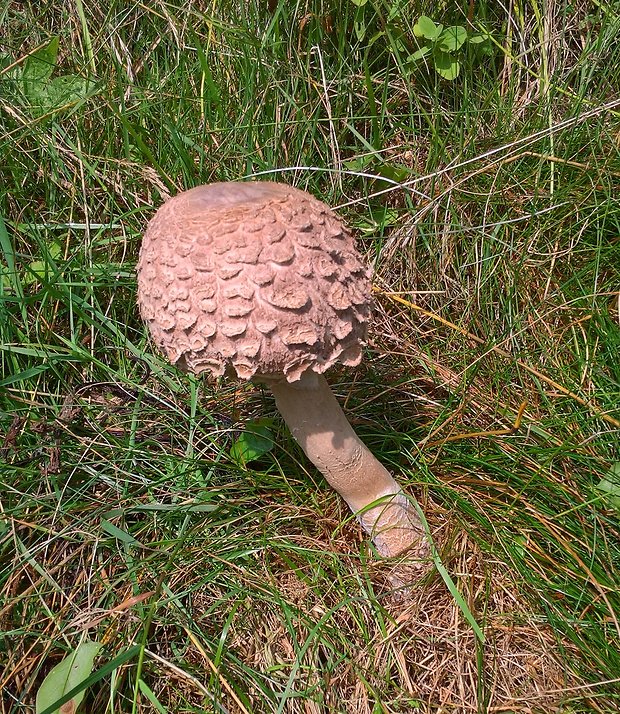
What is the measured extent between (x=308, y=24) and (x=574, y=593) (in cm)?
265

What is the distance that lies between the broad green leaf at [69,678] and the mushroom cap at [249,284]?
→ 3.16 ft

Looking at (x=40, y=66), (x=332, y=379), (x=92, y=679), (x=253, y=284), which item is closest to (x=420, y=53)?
(x=332, y=379)

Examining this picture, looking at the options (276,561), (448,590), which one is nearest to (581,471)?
(448,590)

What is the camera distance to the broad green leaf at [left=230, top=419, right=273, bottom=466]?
8.46 feet

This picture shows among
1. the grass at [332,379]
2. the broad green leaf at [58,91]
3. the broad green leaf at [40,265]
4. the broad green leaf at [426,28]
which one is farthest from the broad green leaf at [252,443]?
the broad green leaf at [426,28]

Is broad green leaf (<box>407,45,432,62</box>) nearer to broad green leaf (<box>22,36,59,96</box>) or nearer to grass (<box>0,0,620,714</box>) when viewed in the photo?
grass (<box>0,0,620,714</box>)

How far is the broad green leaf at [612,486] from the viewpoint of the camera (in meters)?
2.18

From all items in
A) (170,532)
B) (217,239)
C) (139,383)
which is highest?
(217,239)

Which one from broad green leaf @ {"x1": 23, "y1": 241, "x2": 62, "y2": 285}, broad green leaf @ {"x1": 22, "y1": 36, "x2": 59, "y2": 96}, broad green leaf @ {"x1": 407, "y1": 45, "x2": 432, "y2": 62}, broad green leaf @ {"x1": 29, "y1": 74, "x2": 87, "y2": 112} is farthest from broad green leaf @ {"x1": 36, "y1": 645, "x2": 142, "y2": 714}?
broad green leaf @ {"x1": 407, "y1": 45, "x2": 432, "y2": 62}

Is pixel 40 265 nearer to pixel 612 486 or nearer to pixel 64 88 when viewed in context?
pixel 64 88

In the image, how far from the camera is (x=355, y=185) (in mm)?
3156

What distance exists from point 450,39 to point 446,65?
11 centimetres

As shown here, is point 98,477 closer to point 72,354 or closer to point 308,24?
point 72,354

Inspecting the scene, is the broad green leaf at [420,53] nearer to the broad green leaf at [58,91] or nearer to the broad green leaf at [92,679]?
the broad green leaf at [58,91]
